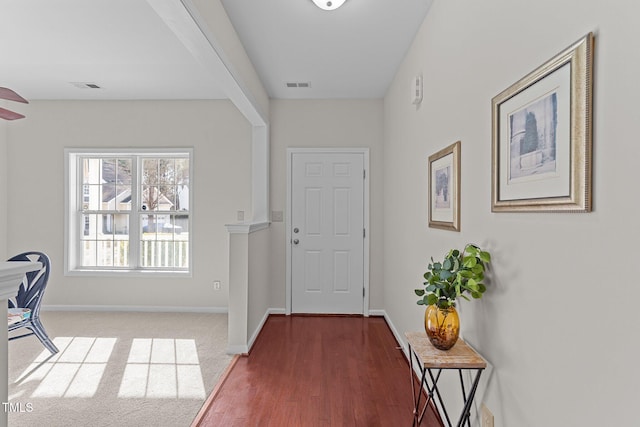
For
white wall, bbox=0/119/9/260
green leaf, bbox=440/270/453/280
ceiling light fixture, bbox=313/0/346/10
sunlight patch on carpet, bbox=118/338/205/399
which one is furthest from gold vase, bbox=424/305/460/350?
white wall, bbox=0/119/9/260

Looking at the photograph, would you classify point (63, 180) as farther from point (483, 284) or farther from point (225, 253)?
point (483, 284)

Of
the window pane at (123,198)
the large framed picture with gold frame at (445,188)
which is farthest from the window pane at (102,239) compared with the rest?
the large framed picture with gold frame at (445,188)

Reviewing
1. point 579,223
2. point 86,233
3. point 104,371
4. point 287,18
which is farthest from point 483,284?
point 86,233

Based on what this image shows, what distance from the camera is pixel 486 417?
158 centimetres

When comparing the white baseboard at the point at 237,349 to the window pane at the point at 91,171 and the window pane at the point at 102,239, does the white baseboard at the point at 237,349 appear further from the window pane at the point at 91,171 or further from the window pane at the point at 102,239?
the window pane at the point at 91,171

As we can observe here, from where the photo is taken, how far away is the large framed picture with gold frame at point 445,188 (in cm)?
198

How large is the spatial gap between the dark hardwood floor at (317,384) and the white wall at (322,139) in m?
0.82

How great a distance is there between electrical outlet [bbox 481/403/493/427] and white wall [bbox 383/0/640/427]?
0.11ft

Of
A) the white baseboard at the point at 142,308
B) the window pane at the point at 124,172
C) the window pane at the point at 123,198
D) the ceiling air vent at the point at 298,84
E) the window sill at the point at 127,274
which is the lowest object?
the white baseboard at the point at 142,308

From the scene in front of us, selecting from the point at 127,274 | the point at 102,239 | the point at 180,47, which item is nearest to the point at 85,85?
the point at 180,47

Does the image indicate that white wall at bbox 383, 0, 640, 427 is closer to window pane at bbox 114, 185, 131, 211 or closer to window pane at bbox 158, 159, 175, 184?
window pane at bbox 158, 159, 175, 184

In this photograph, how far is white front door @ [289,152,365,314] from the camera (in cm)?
447

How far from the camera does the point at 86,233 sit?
15.5 feet

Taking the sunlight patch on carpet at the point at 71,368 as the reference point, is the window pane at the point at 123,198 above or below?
above
